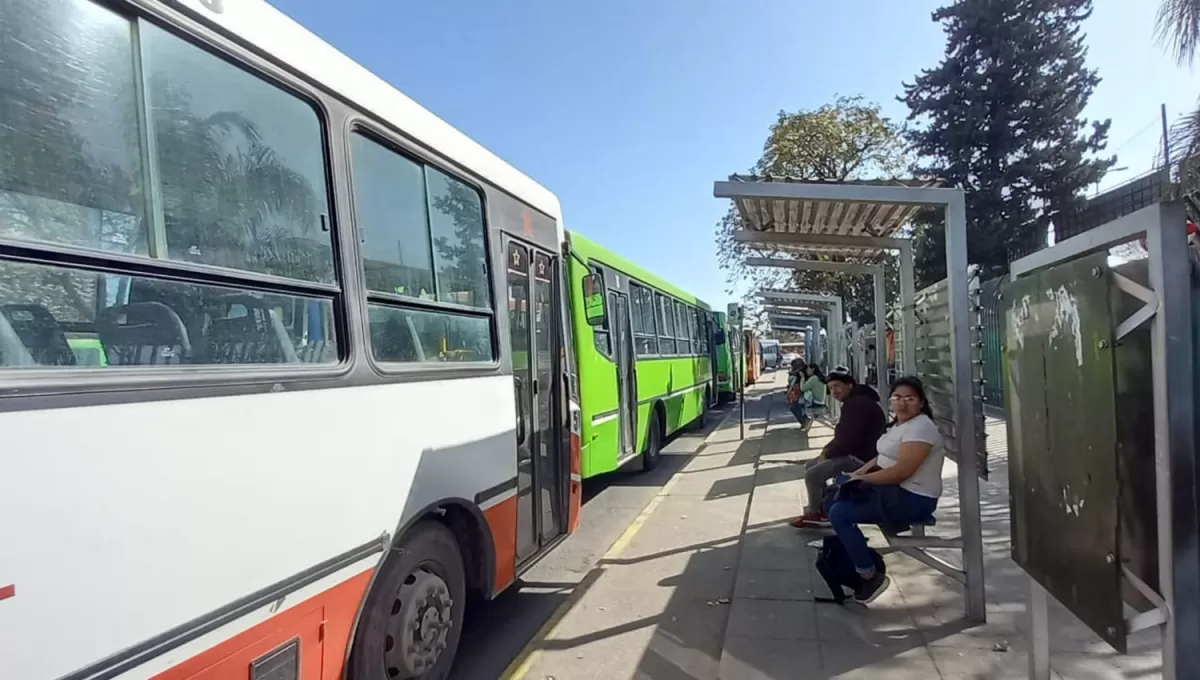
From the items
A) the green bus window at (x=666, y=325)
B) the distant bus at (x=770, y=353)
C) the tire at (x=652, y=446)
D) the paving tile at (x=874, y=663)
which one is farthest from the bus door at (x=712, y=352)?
the distant bus at (x=770, y=353)

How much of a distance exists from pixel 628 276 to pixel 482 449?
6.94 meters

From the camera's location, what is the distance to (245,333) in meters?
2.62

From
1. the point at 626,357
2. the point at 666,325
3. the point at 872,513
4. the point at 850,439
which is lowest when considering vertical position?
the point at 872,513

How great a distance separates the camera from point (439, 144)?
13.5 ft

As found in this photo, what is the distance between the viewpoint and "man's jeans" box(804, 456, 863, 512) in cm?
666

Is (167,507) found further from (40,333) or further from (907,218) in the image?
(907,218)

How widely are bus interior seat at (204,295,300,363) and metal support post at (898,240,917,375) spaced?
212 inches

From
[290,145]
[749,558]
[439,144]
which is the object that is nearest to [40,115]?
[290,145]

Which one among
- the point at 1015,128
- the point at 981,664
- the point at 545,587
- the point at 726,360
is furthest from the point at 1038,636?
the point at 1015,128

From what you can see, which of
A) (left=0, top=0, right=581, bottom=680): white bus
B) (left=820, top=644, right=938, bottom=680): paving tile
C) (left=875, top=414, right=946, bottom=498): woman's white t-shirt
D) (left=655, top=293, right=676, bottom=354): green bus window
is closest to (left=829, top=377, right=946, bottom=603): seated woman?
(left=875, top=414, right=946, bottom=498): woman's white t-shirt

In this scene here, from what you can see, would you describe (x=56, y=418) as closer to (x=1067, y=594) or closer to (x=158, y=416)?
(x=158, y=416)

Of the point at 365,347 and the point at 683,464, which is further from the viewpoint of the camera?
the point at 683,464

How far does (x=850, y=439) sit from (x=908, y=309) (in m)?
1.24

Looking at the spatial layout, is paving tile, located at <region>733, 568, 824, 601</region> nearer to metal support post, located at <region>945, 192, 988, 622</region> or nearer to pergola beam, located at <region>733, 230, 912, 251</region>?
metal support post, located at <region>945, 192, 988, 622</region>
